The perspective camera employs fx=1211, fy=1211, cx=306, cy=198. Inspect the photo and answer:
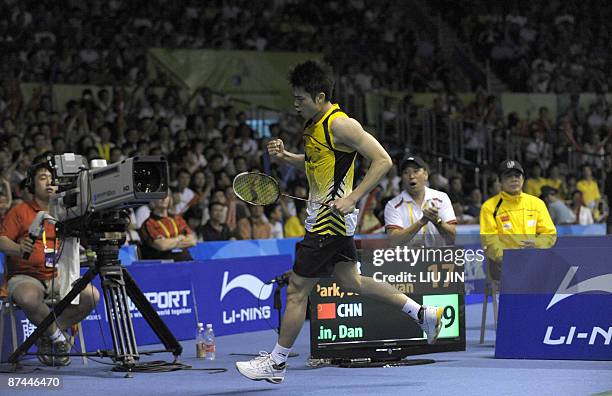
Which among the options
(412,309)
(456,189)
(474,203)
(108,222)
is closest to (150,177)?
Answer: (108,222)

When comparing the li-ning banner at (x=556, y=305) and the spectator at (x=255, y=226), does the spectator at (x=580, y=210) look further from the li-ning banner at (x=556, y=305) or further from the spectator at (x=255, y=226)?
the li-ning banner at (x=556, y=305)

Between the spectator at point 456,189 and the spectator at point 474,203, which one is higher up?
the spectator at point 456,189

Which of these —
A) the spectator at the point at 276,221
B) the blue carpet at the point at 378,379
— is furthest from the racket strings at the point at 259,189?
the spectator at the point at 276,221

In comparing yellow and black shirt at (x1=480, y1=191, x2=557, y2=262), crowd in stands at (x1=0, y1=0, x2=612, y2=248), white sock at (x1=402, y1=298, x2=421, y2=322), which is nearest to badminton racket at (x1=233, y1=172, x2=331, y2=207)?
white sock at (x1=402, y1=298, x2=421, y2=322)

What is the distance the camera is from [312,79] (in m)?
8.55

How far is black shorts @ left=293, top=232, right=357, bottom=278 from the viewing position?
27.9 feet

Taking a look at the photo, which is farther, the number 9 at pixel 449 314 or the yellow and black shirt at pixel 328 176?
the number 9 at pixel 449 314

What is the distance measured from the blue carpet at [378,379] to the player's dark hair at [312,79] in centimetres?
213

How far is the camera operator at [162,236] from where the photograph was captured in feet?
44.1

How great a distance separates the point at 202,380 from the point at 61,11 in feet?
49.3

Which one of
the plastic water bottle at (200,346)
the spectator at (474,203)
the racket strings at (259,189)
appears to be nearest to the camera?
the racket strings at (259,189)

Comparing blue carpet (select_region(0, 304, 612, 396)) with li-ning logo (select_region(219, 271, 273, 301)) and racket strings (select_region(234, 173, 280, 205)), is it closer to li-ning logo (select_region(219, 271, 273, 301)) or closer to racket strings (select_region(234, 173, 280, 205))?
racket strings (select_region(234, 173, 280, 205))

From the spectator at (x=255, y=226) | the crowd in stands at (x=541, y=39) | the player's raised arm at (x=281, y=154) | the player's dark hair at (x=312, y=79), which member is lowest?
the spectator at (x=255, y=226)

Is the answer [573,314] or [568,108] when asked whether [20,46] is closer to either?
[568,108]
